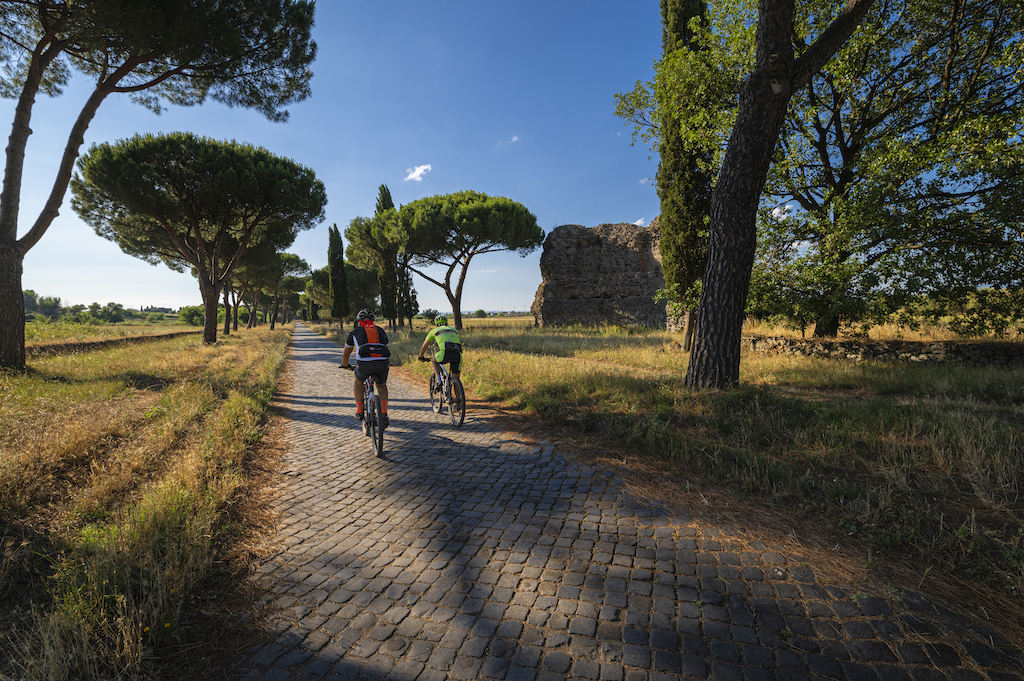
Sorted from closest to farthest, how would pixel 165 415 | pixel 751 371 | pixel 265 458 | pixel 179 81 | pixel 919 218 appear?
1. pixel 265 458
2. pixel 165 415
3. pixel 919 218
4. pixel 751 371
5. pixel 179 81

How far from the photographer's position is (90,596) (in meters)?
2.15

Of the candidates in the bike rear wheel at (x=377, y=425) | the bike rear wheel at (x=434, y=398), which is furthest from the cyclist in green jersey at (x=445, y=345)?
the bike rear wheel at (x=377, y=425)

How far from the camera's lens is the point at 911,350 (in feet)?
28.1

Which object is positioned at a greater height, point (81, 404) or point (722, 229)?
point (722, 229)

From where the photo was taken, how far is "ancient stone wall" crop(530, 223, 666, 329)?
27.6m

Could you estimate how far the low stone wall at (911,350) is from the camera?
7.37 meters

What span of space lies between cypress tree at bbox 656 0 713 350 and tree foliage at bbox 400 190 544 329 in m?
15.1

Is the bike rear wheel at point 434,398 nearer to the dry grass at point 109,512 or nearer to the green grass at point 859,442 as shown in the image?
the green grass at point 859,442

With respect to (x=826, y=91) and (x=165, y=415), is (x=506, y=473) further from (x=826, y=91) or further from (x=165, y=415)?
(x=826, y=91)

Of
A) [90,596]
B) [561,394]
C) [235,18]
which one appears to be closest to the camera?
[90,596]

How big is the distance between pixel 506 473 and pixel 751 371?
687cm

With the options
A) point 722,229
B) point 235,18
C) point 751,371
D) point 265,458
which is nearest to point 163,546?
point 265,458

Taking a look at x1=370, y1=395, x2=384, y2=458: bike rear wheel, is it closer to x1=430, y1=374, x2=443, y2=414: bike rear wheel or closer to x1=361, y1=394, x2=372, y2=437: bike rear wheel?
x1=361, y1=394, x2=372, y2=437: bike rear wheel

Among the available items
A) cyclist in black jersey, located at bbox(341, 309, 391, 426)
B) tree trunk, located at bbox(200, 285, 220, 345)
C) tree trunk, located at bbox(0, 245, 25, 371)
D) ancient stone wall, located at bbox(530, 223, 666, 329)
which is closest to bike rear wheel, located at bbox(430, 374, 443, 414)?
cyclist in black jersey, located at bbox(341, 309, 391, 426)
